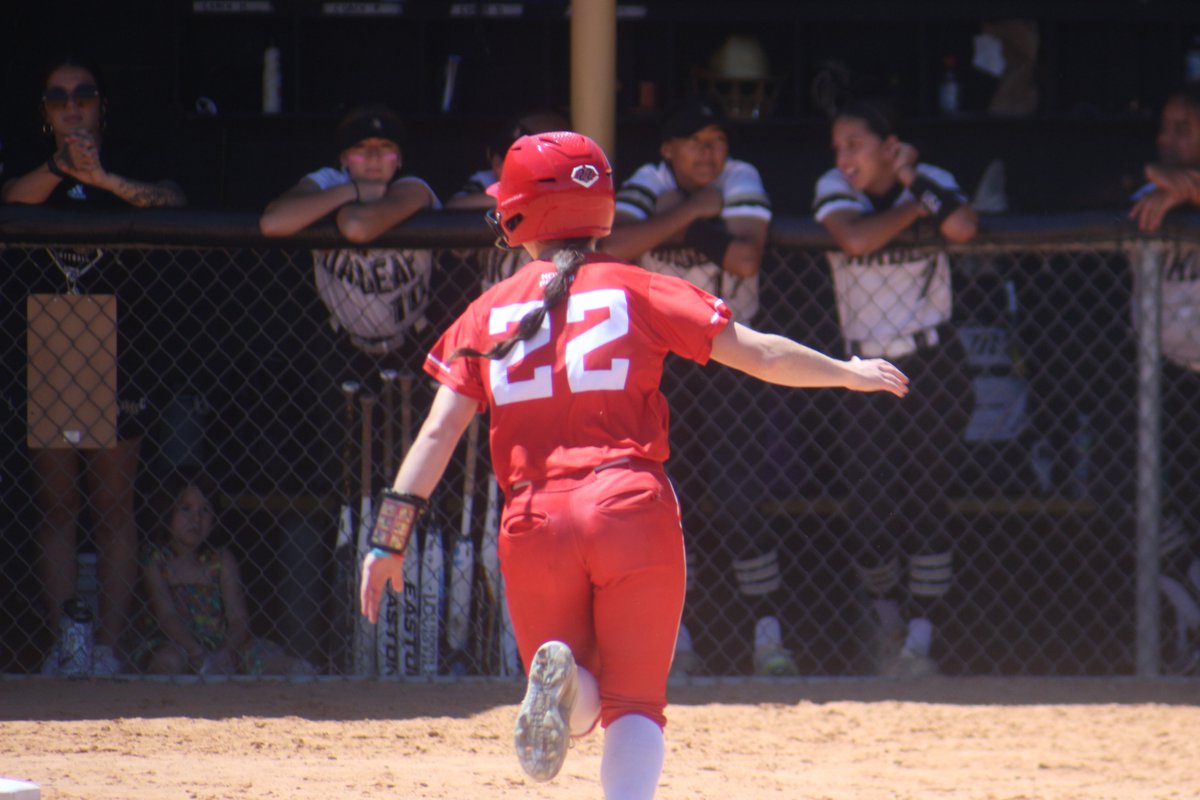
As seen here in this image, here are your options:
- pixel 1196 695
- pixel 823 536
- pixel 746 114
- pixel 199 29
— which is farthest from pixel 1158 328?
pixel 199 29

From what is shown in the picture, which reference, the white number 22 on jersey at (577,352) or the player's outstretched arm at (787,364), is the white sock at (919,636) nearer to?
the player's outstretched arm at (787,364)

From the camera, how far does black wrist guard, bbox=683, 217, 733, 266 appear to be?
179 inches

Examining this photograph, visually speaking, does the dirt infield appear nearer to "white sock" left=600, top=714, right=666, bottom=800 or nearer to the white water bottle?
"white sock" left=600, top=714, right=666, bottom=800

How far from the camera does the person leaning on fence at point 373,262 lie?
466 cm

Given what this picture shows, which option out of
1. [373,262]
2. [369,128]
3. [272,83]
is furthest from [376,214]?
[272,83]

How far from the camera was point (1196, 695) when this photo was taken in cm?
457

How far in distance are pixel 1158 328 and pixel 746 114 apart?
244cm

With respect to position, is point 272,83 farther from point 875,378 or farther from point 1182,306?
point 875,378

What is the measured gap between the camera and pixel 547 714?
2.53 m

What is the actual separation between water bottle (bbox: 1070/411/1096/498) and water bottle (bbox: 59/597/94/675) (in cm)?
361

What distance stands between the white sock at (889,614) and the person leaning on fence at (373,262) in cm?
176

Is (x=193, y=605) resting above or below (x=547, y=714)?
below

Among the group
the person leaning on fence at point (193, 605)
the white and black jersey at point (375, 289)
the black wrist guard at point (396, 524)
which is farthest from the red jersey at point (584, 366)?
the person leaning on fence at point (193, 605)

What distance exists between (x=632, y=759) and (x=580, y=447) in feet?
1.87
